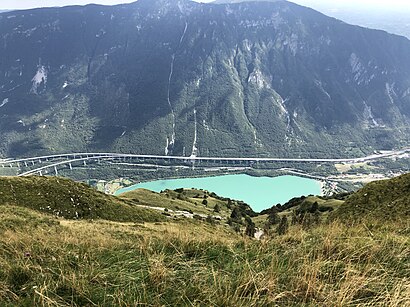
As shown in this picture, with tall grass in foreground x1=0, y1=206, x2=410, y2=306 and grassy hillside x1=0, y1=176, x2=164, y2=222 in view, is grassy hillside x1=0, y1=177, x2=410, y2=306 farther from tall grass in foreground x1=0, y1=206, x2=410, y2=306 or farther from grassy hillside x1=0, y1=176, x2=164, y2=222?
grassy hillside x1=0, y1=176, x2=164, y2=222

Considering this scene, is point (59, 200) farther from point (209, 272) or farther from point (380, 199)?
point (209, 272)

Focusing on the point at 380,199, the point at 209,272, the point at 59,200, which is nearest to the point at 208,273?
the point at 209,272

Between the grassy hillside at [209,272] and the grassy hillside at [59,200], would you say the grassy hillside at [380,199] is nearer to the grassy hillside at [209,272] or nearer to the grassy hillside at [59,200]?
the grassy hillside at [209,272]

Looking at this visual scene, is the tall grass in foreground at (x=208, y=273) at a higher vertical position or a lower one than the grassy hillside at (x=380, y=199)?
higher

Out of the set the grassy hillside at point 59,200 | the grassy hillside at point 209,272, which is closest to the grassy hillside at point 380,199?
the grassy hillside at point 209,272

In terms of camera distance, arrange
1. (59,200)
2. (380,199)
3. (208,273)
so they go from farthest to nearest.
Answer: (59,200) → (380,199) → (208,273)

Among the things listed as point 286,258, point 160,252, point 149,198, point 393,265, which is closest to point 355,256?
point 393,265
